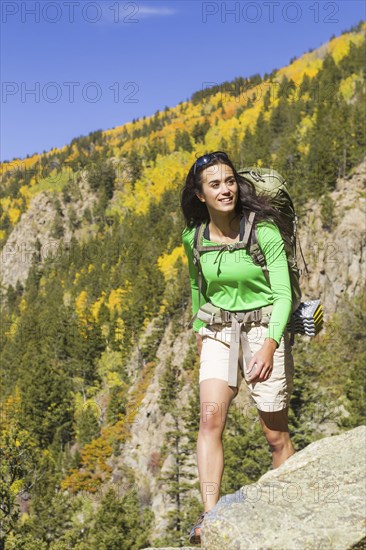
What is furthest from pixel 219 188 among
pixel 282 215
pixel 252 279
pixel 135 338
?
pixel 135 338

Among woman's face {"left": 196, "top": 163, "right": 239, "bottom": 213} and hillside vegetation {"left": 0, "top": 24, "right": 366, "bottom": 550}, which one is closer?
woman's face {"left": 196, "top": 163, "right": 239, "bottom": 213}

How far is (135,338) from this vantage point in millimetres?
76188

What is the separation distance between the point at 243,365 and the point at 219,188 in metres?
1.28

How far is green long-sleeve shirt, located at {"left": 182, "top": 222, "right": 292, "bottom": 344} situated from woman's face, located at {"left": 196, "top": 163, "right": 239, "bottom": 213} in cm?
26

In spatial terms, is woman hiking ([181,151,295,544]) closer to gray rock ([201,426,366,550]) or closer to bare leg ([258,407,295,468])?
bare leg ([258,407,295,468])

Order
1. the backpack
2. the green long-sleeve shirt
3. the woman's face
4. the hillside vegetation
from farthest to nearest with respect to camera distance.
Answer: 1. the hillside vegetation
2. the backpack
3. the woman's face
4. the green long-sleeve shirt

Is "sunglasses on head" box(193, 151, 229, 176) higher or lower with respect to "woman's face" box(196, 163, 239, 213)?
higher

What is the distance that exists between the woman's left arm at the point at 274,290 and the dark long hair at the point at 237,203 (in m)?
0.10

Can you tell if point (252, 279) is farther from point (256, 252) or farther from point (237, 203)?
point (237, 203)

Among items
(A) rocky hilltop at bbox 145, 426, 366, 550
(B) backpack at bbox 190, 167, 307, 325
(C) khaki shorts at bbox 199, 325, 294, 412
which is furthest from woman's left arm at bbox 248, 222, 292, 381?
(A) rocky hilltop at bbox 145, 426, 366, 550

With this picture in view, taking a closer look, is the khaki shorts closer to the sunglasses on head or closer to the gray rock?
the gray rock

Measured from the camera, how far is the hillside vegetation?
120 ft

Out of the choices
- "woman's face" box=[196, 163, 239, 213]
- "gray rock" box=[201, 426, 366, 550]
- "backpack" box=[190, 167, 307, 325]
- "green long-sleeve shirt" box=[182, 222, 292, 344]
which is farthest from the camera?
"backpack" box=[190, 167, 307, 325]

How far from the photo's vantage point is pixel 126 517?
37.9m
